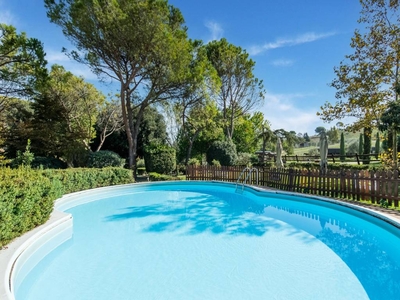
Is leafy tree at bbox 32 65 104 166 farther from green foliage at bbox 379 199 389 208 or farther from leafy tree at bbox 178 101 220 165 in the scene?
green foliage at bbox 379 199 389 208

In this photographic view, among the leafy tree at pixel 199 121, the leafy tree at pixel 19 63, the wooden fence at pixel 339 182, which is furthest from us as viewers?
the leafy tree at pixel 199 121

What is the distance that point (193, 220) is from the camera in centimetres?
706

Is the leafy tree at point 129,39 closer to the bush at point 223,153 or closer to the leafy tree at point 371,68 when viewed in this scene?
the bush at point 223,153

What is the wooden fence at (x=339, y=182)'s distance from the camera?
7156 mm

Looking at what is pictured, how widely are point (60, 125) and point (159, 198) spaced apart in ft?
32.6

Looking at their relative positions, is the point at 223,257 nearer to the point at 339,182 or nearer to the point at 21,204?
the point at 21,204

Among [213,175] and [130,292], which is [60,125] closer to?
[213,175]

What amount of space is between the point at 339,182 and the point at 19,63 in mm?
15660

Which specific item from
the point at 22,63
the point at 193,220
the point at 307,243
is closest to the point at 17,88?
the point at 22,63

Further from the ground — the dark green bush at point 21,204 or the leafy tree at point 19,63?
the leafy tree at point 19,63

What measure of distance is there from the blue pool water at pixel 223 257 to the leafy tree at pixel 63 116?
358 inches

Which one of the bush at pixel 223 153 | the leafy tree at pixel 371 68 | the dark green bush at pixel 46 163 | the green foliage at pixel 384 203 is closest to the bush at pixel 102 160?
the dark green bush at pixel 46 163

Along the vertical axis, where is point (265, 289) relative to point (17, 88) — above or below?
below

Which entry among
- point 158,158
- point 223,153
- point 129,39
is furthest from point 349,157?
point 129,39
